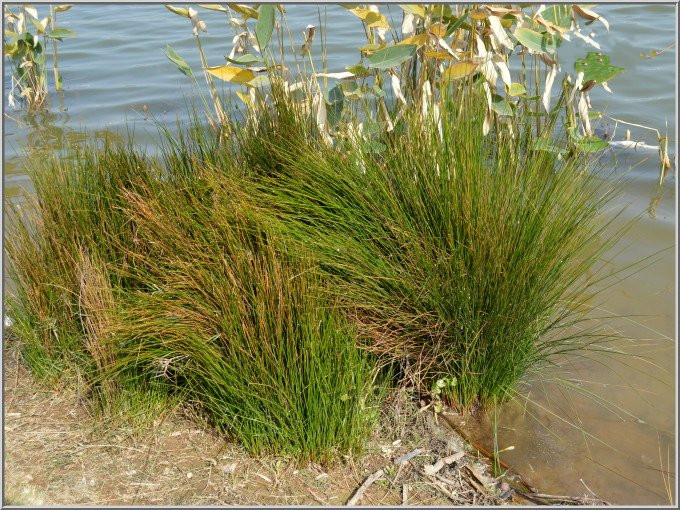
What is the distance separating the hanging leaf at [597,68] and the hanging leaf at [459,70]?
1.23 metres

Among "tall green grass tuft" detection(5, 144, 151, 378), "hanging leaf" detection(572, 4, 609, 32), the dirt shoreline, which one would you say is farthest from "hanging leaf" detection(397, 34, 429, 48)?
the dirt shoreline

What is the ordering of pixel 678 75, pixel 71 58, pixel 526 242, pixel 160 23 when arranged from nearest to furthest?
pixel 526 242 < pixel 678 75 < pixel 71 58 < pixel 160 23

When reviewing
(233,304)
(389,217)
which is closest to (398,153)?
(389,217)

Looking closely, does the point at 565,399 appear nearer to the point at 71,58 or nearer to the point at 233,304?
the point at 233,304

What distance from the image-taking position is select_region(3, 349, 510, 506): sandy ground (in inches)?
94.9

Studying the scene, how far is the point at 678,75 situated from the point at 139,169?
2.65 meters

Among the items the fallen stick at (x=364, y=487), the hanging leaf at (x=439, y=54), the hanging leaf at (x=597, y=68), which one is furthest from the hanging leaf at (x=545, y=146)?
the fallen stick at (x=364, y=487)

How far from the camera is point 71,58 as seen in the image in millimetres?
8352

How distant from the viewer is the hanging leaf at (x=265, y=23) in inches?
126

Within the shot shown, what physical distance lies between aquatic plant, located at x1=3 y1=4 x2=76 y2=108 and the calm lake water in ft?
0.73

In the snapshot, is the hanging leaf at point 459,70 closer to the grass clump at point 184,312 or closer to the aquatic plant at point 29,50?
the grass clump at point 184,312

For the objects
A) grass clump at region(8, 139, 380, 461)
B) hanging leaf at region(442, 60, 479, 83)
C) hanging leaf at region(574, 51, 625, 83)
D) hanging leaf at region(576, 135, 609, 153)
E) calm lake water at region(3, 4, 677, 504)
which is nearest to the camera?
grass clump at region(8, 139, 380, 461)

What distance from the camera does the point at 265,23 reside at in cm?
A: 322

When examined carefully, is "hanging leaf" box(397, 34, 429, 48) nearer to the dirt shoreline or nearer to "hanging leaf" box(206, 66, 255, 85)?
"hanging leaf" box(206, 66, 255, 85)
